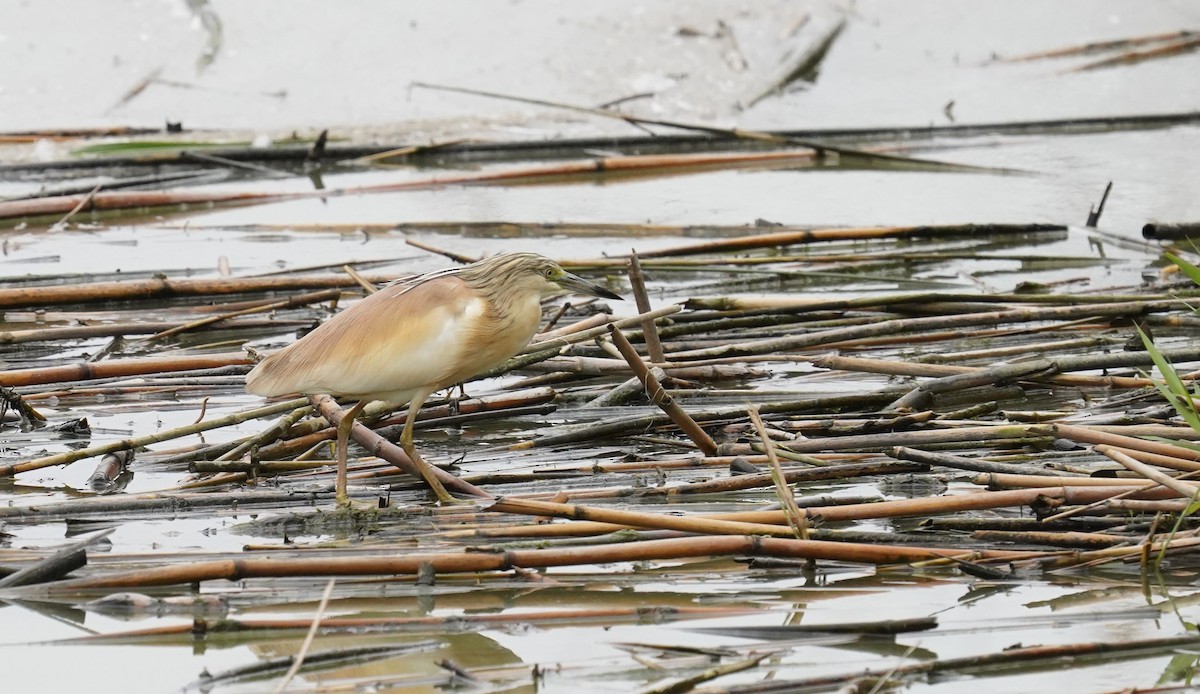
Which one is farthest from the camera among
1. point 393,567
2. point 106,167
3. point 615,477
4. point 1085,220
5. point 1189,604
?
point 106,167

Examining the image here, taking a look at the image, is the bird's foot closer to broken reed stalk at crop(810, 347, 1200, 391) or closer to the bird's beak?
the bird's beak

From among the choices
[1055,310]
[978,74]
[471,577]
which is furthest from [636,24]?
[471,577]

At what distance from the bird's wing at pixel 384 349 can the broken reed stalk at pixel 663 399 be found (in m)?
0.43

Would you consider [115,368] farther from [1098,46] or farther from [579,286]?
[1098,46]

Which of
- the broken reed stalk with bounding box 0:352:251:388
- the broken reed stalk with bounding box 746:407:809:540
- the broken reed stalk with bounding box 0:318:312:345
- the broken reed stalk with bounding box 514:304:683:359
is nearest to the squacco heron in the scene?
the broken reed stalk with bounding box 514:304:683:359

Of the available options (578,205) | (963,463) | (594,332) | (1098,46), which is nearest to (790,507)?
(963,463)

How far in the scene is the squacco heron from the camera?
14.9 ft

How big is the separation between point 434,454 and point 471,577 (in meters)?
1.33

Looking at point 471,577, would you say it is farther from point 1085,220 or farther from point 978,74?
point 978,74

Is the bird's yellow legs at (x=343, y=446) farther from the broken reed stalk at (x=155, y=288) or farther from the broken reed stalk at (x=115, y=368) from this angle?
the broken reed stalk at (x=155, y=288)

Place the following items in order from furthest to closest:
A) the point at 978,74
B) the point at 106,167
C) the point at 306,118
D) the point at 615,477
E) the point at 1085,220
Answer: the point at 978,74 → the point at 306,118 → the point at 106,167 → the point at 1085,220 → the point at 615,477

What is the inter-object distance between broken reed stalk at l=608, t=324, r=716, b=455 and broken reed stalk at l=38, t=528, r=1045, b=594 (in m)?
0.91

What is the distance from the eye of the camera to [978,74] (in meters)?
13.0

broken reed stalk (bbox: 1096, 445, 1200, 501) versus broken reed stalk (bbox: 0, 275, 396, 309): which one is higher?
broken reed stalk (bbox: 0, 275, 396, 309)
